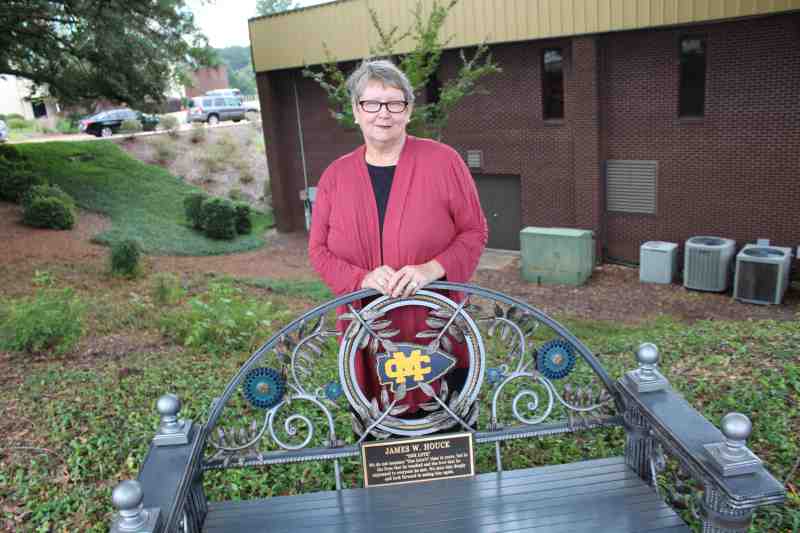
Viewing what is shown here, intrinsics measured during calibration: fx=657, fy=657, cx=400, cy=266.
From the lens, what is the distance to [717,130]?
13453 mm

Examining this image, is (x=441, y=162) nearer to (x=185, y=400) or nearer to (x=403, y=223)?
(x=403, y=223)

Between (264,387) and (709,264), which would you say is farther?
(709,264)

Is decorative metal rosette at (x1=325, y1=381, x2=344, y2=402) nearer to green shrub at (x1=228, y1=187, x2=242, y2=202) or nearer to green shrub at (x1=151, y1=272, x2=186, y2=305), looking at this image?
green shrub at (x1=151, y1=272, x2=186, y2=305)

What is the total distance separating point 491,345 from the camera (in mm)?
8000

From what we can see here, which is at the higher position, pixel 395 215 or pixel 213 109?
pixel 213 109

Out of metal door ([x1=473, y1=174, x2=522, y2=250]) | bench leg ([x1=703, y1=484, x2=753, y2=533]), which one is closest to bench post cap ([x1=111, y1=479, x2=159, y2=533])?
bench leg ([x1=703, y1=484, x2=753, y2=533])

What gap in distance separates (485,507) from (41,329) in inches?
226

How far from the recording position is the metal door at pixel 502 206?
1725 centimetres

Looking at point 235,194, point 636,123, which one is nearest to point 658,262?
point 636,123

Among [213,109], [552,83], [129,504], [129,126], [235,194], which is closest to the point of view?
[129,504]

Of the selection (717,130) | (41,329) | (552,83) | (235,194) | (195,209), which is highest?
(552,83)

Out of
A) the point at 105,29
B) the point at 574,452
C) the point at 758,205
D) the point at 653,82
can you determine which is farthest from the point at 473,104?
the point at 574,452

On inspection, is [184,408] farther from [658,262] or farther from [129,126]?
[129,126]

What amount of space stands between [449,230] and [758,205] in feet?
39.7
